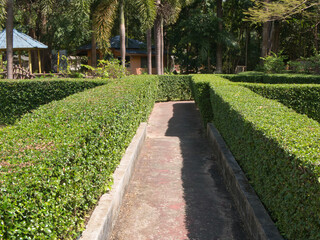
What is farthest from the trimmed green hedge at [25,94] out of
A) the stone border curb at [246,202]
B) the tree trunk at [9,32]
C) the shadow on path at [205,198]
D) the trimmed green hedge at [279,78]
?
the stone border curb at [246,202]

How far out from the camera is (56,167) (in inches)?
127

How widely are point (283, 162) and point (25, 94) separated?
13468 mm

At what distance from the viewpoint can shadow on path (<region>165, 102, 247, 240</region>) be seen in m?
5.20

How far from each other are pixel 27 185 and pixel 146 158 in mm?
6469

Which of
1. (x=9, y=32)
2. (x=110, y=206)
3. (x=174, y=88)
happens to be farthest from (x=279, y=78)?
(x=9, y=32)

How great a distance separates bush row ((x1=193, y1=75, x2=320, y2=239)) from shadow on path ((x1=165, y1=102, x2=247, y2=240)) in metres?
0.68

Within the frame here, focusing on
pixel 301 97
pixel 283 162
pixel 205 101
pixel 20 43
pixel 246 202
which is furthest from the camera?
pixel 20 43

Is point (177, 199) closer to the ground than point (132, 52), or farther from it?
closer to the ground

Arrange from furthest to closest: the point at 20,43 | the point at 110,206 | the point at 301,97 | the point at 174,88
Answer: the point at 20,43 → the point at 174,88 → the point at 301,97 → the point at 110,206

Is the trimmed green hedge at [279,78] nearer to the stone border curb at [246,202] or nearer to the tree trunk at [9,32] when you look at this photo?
the stone border curb at [246,202]

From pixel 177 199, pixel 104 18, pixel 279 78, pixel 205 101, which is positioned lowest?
pixel 177 199

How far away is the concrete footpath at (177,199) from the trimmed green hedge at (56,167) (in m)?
0.80

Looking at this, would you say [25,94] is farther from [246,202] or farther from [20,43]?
[20,43]

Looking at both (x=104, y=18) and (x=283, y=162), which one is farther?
(x=104, y=18)
